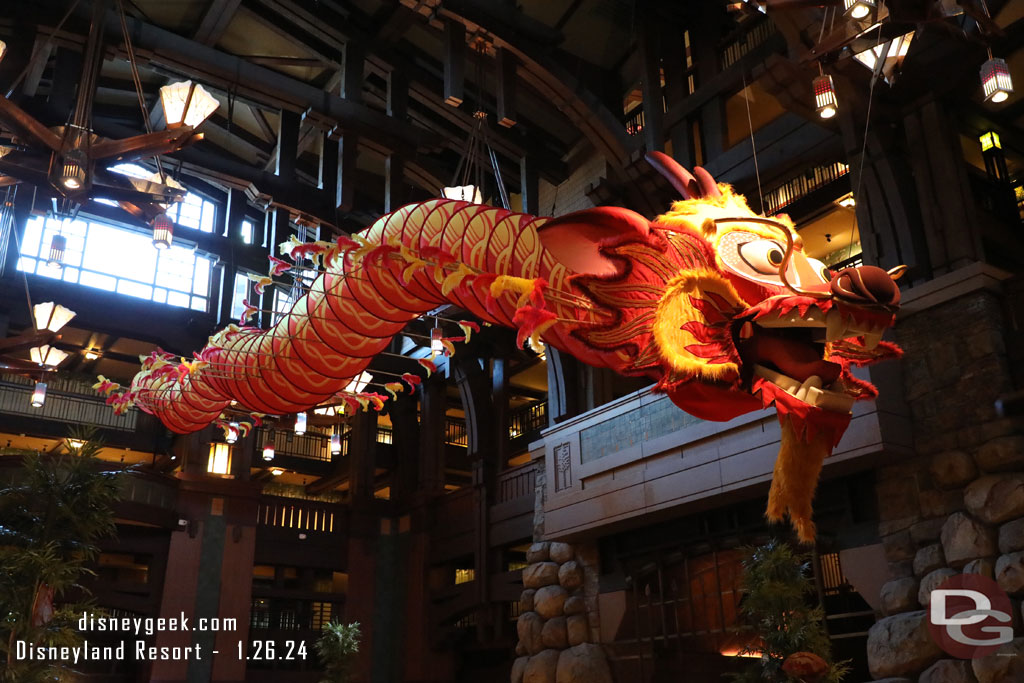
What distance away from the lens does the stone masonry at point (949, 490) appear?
6.14 m

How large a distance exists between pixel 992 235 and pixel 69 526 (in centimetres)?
823

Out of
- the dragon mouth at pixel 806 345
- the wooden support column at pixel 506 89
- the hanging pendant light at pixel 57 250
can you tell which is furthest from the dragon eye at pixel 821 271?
the hanging pendant light at pixel 57 250

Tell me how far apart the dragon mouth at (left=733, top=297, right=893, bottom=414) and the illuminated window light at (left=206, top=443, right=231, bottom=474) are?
11.5m

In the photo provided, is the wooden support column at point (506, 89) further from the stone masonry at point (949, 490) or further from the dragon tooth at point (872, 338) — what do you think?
the dragon tooth at point (872, 338)

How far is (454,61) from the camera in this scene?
8586 millimetres

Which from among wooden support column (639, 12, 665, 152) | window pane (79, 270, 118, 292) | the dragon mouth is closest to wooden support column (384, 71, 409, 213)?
wooden support column (639, 12, 665, 152)

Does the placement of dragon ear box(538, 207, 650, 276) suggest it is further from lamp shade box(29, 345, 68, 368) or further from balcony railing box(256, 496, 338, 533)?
balcony railing box(256, 496, 338, 533)

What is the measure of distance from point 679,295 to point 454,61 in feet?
19.3

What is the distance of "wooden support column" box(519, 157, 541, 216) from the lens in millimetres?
11125

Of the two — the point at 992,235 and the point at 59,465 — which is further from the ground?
the point at 992,235

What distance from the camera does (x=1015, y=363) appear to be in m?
6.72

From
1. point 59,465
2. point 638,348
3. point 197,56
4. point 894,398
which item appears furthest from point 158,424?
point 638,348

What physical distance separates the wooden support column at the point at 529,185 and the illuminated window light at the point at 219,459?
6.18m

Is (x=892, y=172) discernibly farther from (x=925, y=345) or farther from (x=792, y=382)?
(x=792, y=382)
